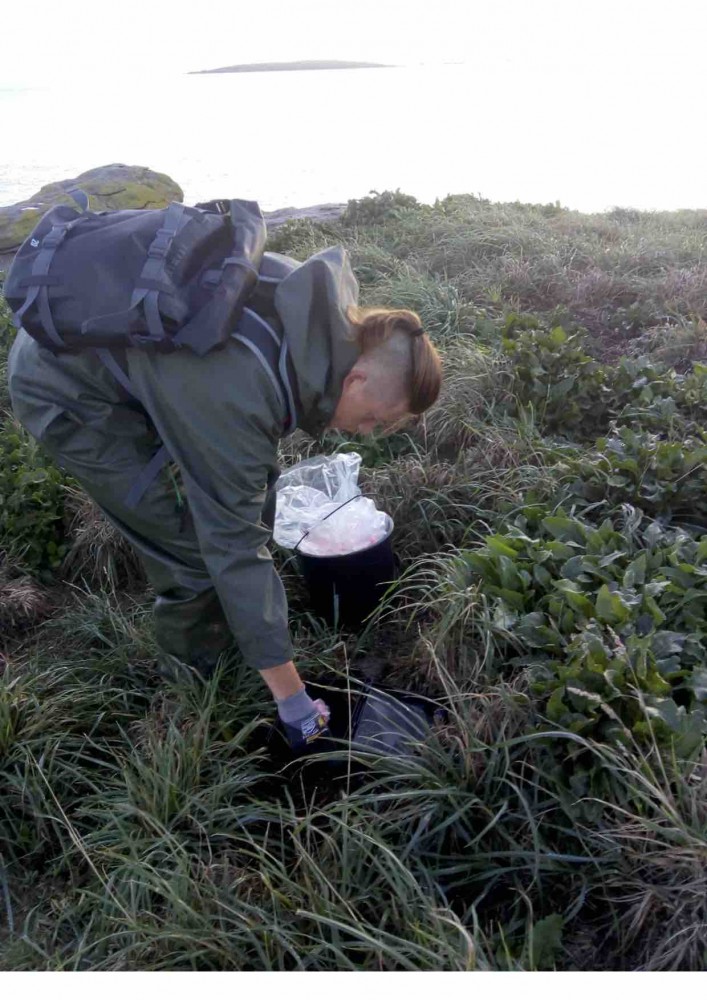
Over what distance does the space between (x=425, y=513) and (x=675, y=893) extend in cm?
188

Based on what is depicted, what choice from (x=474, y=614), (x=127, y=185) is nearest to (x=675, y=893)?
(x=474, y=614)

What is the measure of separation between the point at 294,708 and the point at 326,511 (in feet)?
3.32

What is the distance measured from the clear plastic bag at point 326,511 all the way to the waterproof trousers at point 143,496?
0.36m

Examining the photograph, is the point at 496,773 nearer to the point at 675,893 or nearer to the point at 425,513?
the point at 675,893

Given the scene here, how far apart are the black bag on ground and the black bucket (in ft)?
3.90

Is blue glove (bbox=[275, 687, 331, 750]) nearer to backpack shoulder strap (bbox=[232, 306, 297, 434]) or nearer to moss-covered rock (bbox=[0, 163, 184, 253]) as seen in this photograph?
backpack shoulder strap (bbox=[232, 306, 297, 434])

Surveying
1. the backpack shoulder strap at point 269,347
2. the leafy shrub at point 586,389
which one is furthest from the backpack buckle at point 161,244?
the leafy shrub at point 586,389

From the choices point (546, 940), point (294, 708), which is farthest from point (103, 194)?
point (546, 940)

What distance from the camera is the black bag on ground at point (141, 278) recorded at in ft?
6.54

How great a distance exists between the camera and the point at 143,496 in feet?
8.52

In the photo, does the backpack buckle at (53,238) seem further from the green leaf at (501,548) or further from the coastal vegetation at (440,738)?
the green leaf at (501,548)

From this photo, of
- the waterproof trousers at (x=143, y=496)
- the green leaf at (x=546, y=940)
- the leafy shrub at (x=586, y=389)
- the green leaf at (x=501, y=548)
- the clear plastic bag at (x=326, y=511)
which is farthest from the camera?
the leafy shrub at (x=586, y=389)

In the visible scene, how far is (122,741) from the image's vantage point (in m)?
2.71

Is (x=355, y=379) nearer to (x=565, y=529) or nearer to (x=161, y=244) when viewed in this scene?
(x=161, y=244)
